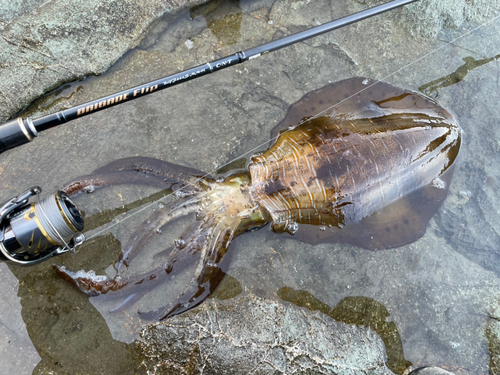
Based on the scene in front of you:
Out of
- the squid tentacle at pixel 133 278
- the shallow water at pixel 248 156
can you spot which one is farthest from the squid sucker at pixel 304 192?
the shallow water at pixel 248 156

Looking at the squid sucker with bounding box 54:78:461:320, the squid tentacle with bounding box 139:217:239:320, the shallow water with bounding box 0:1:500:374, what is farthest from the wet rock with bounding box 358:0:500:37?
the squid tentacle with bounding box 139:217:239:320

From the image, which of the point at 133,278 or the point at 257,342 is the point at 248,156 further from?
the point at 257,342

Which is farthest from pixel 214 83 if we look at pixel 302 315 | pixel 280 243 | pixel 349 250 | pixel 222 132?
pixel 302 315

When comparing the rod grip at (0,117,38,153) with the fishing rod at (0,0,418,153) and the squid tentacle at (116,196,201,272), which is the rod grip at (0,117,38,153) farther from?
the squid tentacle at (116,196,201,272)

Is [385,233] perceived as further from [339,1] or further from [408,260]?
Result: [339,1]

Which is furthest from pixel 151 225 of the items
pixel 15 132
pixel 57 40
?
pixel 57 40
